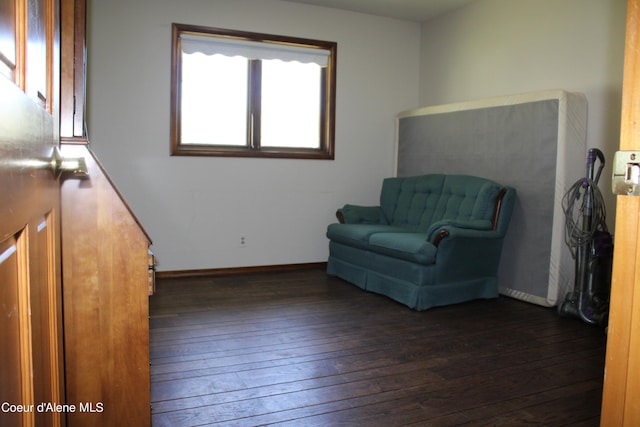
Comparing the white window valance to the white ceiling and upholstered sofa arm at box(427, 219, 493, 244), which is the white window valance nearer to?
the white ceiling

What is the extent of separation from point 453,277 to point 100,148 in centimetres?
322

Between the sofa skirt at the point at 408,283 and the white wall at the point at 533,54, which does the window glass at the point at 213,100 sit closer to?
the sofa skirt at the point at 408,283

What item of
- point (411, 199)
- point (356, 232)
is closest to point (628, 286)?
point (356, 232)

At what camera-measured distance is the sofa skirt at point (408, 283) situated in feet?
12.5

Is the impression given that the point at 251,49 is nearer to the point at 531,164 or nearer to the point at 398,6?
the point at 398,6

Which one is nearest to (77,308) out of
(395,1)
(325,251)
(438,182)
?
(438,182)

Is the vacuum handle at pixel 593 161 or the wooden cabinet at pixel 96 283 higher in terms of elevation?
the vacuum handle at pixel 593 161

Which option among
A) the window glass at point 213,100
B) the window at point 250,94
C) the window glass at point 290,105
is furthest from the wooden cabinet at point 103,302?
the window glass at point 290,105

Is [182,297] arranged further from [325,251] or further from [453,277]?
[453,277]

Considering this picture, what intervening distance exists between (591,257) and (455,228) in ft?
3.07

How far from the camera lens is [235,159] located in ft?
16.5

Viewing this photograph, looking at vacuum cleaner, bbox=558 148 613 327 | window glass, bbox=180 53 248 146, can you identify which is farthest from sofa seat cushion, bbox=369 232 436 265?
window glass, bbox=180 53 248 146

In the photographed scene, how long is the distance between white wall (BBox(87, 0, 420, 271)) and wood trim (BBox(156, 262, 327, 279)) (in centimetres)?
5

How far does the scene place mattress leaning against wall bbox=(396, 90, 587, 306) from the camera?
3.84 meters
